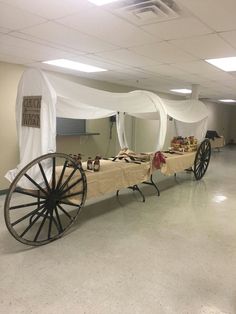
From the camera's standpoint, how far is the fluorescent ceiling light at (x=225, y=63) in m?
4.06

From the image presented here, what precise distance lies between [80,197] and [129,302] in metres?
1.51

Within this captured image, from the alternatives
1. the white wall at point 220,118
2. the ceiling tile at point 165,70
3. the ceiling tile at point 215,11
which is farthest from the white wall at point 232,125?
the ceiling tile at point 215,11

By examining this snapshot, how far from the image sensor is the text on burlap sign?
310 centimetres

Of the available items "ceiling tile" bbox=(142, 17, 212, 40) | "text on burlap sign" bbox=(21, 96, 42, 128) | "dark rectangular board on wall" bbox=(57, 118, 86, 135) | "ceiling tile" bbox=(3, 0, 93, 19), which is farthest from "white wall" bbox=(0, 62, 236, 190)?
"ceiling tile" bbox=(142, 17, 212, 40)

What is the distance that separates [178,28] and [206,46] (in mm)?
817

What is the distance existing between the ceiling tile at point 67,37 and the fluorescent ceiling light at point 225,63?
1739mm

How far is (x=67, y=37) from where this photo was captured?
3094 millimetres

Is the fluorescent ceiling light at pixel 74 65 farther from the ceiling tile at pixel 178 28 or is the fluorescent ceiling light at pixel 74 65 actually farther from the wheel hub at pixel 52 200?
the wheel hub at pixel 52 200

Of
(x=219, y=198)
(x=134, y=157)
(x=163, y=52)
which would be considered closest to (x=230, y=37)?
(x=163, y=52)

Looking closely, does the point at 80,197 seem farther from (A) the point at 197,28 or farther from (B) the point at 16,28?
(A) the point at 197,28

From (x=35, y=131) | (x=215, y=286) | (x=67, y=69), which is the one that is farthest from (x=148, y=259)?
(x=67, y=69)

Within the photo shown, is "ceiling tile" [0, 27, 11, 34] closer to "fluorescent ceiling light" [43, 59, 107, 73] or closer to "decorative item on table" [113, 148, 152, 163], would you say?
"fluorescent ceiling light" [43, 59, 107, 73]

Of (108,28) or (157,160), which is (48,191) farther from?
(157,160)

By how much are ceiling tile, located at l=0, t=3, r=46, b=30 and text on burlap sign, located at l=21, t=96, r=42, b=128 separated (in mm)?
769
